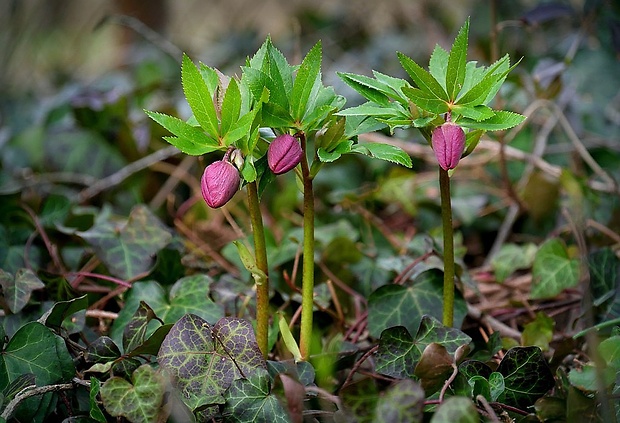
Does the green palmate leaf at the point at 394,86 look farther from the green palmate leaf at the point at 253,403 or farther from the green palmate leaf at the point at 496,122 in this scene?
the green palmate leaf at the point at 253,403

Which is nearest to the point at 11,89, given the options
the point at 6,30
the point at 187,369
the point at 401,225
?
the point at 6,30

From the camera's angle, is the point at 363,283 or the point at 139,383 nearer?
the point at 139,383

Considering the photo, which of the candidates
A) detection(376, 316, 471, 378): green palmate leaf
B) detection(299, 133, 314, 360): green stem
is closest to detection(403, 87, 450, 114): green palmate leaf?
detection(299, 133, 314, 360): green stem

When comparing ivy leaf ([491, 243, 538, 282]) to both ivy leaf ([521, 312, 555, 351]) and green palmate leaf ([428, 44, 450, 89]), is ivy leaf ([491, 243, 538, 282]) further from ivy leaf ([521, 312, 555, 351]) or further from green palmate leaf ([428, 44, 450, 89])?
green palmate leaf ([428, 44, 450, 89])

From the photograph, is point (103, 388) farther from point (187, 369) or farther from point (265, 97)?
point (265, 97)

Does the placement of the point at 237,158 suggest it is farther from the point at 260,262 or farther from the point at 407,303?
the point at 407,303

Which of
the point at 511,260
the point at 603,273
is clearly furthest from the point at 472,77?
the point at 511,260
